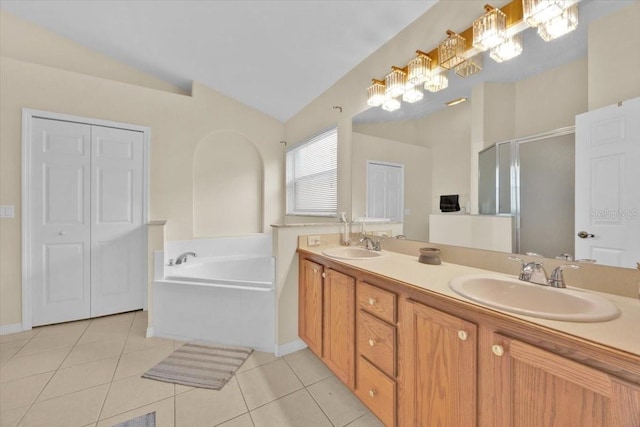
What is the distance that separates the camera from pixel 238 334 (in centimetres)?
213

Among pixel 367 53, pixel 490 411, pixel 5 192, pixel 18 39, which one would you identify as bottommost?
pixel 490 411

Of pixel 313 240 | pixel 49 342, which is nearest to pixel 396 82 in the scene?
pixel 313 240

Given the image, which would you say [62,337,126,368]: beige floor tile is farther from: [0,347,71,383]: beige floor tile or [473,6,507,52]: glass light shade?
[473,6,507,52]: glass light shade

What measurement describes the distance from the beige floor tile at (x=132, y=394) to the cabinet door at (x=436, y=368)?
145cm

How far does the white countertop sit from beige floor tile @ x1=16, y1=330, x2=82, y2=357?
2.46 m

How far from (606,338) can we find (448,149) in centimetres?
114

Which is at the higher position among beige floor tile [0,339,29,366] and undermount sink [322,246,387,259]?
undermount sink [322,246,387,259]

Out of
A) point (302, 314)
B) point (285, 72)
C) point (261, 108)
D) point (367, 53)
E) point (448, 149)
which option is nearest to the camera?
point (448, 149)

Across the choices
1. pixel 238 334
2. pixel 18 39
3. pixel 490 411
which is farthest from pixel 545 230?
pixel 18 39

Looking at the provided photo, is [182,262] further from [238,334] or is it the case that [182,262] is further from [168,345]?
[238,334]

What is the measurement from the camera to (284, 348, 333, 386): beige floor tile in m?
1.77

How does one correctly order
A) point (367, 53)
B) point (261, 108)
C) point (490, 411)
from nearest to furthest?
point (490, 411)
point (367, 53)
point (261, 108)

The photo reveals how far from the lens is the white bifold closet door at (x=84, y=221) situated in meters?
2.52

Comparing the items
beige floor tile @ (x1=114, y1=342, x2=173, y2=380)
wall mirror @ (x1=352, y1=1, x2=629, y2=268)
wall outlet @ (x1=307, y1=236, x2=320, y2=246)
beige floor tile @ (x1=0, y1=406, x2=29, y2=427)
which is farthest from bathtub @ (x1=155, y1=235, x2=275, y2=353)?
wall mirror @ (x1=352, y1=1, x2=629, y2=268)
